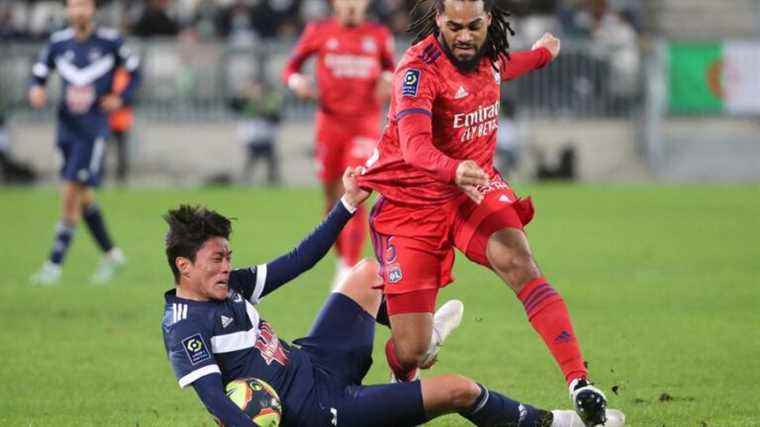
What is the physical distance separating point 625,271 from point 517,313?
315 centimetres

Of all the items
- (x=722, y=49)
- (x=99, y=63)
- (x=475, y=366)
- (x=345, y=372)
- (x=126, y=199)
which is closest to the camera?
(x=345, y=372)

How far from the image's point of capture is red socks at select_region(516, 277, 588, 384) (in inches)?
276

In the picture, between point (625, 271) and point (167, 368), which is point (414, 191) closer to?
point (167, 368)

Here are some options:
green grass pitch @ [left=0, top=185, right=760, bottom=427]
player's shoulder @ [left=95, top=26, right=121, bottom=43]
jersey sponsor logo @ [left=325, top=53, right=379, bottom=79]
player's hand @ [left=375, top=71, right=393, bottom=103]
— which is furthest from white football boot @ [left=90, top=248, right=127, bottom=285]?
player's hand @ [left=375, top=71, right=393, bottom=103]

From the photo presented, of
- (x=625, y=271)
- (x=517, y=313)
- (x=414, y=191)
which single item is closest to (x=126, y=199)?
(x=625, y=271)

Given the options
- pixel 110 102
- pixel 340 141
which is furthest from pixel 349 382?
pixel 110 102

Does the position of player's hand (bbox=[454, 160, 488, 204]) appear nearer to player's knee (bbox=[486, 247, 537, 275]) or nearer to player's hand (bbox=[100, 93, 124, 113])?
player's knee (bbox=[486, 247, 537, 275])

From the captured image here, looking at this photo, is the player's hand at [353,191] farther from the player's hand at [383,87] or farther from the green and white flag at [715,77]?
the green and white flag at [715,77]

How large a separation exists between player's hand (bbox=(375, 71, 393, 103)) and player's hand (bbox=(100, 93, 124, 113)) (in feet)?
8.52

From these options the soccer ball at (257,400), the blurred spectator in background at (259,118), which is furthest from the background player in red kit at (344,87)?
the blurred spectator in background at (259,118)

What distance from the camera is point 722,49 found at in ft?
89.8

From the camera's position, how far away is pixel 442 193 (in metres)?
7.72

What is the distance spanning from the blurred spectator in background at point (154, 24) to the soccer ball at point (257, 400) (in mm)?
22289

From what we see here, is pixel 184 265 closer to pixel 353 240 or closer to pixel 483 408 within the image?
pixel 483 408
